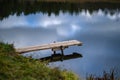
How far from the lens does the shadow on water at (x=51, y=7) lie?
54219 millimetres

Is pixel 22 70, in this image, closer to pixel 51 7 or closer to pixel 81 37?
pixel 81 37

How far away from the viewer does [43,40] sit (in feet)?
101

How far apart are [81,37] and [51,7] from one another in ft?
92.6

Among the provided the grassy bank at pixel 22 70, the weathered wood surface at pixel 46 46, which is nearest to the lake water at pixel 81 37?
the weathered wood surface at pixel 46 46

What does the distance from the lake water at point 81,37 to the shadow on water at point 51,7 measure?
1.25 metres

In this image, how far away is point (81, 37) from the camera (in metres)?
A: 32.8

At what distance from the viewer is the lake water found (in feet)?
71.7

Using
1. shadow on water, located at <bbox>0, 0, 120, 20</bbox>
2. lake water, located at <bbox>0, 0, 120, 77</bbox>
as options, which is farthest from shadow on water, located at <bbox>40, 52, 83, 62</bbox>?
shadow on water, located at <bbox>0, 0, 120, 20</bbox>


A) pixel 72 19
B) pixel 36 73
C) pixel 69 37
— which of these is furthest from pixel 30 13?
pixel 36 73

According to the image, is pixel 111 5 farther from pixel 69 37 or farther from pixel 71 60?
pixel 71 60

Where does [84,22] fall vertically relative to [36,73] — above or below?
below

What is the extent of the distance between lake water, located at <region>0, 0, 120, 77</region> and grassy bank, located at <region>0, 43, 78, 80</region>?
3251mm

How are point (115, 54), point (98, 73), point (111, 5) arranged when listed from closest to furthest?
point (98, 73) → point (115, 54) → point (111, 5)

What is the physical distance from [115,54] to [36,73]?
47.4 feet
